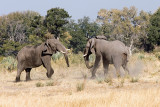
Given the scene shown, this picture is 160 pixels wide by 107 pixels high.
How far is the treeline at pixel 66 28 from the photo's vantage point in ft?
220

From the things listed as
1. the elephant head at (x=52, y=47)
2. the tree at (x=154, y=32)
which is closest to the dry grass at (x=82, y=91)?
the elephant head at (x=52, y=47)

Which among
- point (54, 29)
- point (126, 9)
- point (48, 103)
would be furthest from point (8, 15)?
point (48, 103)

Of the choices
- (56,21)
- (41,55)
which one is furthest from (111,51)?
(56,21)

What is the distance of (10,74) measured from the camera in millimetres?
21938

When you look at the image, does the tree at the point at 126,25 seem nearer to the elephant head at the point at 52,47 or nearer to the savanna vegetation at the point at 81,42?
the savanna vegetation at the point at 81,42

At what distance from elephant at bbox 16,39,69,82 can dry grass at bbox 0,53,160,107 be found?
5.89ft

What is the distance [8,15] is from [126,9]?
2645 centimetres

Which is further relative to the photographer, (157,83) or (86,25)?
(86,25)

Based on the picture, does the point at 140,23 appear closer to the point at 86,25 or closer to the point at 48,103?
the point at 86,25

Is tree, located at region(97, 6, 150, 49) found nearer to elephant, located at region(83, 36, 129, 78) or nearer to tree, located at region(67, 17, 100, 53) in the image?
tree, located at region(67, 17, 100, 53)

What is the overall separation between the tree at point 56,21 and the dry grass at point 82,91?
42.4 metres

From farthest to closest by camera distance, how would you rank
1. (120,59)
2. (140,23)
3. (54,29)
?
(140,23) → (54,29) → (120,59)

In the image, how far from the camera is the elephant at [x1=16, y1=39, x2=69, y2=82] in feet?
55.9

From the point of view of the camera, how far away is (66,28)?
79.8 metres
